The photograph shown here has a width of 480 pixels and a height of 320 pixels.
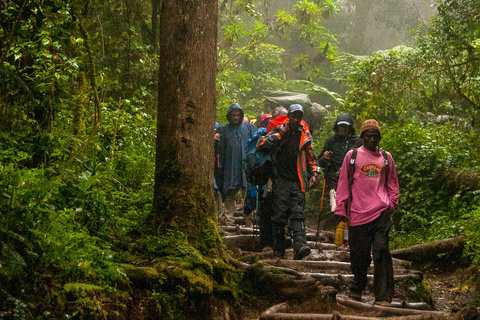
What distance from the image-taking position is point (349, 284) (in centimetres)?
676

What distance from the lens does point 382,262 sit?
6.14 m

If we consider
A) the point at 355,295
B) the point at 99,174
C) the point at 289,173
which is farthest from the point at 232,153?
the point at 99,174

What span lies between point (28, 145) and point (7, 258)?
2.17 meters

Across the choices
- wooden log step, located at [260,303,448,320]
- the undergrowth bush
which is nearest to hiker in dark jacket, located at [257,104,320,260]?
wooden log step, located at [260,303,448,320]

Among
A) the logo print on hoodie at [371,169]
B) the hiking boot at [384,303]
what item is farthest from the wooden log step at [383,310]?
the logo print on hoodie at [371,169]

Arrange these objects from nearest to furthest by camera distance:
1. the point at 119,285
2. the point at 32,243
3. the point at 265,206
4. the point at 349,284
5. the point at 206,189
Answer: the point at 32,243 → the point at 119,285 → the point at 206,189 → the point at 349,284 → the point at 265,206

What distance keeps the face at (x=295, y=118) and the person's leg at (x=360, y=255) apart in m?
2.29

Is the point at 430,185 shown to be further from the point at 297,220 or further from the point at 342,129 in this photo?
the point at 297,220

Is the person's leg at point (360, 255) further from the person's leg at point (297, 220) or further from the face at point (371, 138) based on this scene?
the person's leg at point (297, 220)

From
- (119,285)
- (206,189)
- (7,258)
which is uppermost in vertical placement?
(206,189)

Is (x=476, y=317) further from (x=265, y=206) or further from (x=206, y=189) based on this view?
(x=265, y=206)

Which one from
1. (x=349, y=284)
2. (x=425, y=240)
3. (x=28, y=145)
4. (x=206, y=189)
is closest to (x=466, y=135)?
(x=425, y=240)

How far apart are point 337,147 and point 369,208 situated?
147 inches

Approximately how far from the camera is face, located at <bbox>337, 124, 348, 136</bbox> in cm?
A: 963
